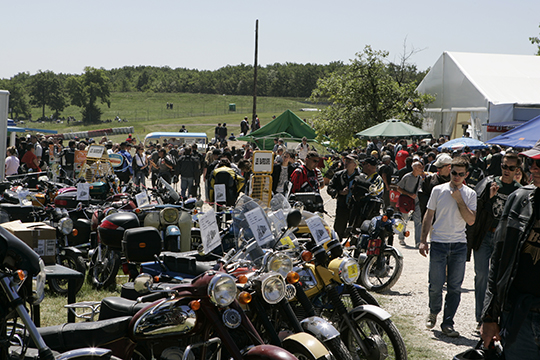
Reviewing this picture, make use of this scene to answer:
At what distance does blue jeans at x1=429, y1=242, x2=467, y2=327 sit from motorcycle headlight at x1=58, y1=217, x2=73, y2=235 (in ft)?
15.7

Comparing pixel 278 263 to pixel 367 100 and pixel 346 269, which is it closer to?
pixel 346 269

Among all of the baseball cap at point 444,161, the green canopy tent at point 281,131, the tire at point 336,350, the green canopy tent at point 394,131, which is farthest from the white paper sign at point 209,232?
the green canopy tent at point 281,131

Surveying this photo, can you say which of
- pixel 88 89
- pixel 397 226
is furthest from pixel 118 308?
pixel 88 89

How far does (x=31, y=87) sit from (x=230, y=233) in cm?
11153

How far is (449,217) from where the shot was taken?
5.71 meters

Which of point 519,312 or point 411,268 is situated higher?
point 519,312

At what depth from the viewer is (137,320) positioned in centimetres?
354

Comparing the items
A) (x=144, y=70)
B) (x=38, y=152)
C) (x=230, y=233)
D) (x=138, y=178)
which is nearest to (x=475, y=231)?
(x=230, y=233)

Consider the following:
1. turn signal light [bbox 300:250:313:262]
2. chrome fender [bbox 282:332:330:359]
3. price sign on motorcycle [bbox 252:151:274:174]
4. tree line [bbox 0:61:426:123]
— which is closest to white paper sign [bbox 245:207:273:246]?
turn signal light [bbox 300:250:313:262]

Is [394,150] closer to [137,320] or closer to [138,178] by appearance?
[138,178]

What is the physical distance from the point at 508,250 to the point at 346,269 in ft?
5.71

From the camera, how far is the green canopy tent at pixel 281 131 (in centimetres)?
2566

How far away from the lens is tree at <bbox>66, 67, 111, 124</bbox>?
93.9 meters

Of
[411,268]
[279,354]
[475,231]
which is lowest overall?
[411,268]
